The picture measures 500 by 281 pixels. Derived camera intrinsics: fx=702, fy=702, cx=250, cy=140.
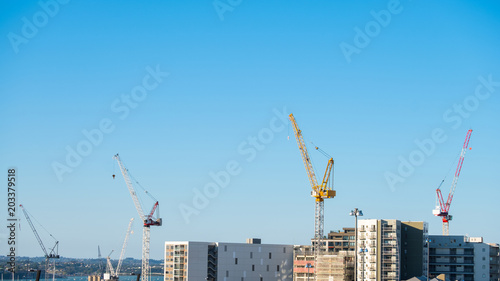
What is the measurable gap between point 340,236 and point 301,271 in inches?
1161

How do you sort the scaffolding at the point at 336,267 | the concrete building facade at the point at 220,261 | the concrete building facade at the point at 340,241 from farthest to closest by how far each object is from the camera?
the concrete building facade at the point at 340,241 < the concrete building facade at the point at 220,261 < the scaffolding at the point at 336,267

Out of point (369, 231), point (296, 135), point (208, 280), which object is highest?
point (296, 135)

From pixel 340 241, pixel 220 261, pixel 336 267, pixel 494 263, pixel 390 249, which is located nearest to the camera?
pixel 390 249

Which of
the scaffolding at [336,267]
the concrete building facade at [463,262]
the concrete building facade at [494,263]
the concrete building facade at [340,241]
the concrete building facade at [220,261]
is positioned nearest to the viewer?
the scaffolding at [336,267]

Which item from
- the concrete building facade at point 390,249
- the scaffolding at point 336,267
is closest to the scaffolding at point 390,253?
the concrete building facade at point 390,249

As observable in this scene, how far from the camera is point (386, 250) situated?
151375 mm

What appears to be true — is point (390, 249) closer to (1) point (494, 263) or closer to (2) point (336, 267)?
(2) point (336, 267)

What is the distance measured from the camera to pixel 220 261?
165750mm

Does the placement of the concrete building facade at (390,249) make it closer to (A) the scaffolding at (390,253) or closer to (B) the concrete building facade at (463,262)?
(A) the scaffolding at (390,253)

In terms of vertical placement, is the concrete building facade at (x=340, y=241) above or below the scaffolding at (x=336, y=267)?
above

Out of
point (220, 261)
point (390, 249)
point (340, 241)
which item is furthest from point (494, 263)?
point (220, 261)

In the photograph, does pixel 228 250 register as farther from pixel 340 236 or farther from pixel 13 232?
pixel 13 232

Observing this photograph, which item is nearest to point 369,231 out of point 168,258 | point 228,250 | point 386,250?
point 386,250

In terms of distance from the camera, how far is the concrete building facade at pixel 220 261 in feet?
540
